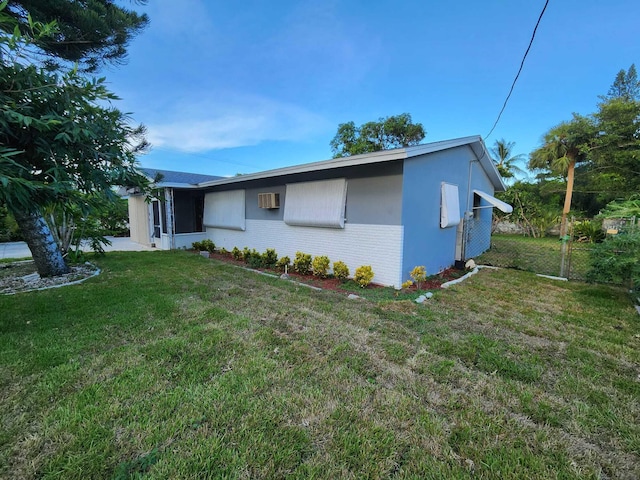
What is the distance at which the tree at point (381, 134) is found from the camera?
2116 centimetres

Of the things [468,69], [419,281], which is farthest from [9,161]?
[468,69]

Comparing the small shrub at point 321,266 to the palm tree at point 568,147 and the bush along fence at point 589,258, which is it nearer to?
the bush along fence at point 589,258

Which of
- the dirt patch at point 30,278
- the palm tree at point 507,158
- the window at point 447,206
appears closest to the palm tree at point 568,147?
the palm tree at point 507,158

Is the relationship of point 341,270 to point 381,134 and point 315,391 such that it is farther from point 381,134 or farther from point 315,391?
point 381,134

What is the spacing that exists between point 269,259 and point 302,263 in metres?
1.47

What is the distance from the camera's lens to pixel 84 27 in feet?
18.3

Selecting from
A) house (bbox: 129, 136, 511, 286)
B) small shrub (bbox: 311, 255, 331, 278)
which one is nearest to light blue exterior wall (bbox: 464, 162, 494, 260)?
house (bbox: 129, 136, 511, 286)

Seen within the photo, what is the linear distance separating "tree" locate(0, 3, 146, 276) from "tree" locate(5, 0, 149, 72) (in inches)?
140

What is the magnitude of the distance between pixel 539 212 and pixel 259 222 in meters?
20.1

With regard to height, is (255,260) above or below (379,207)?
below

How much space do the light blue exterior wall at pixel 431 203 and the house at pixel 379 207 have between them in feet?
0.07

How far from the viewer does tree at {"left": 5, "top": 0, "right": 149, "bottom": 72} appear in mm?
5160

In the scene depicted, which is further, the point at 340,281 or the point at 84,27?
the point at 340,281

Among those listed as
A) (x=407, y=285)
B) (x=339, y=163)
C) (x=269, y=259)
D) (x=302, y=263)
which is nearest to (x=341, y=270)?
(x=302, y=263)
